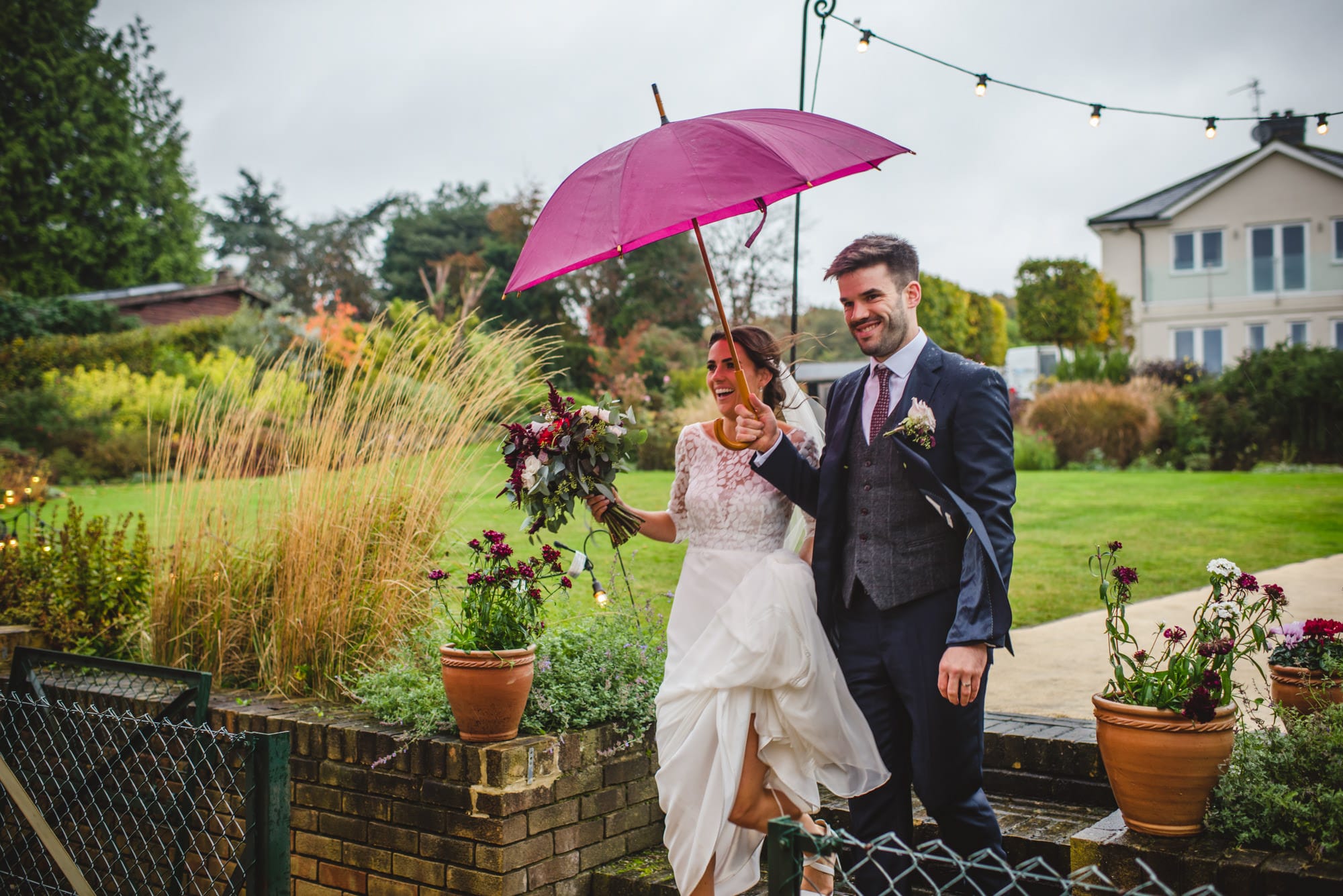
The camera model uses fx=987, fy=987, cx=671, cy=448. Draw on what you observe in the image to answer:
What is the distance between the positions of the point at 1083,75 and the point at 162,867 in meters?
7.15

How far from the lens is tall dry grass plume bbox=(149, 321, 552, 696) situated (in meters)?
4.16

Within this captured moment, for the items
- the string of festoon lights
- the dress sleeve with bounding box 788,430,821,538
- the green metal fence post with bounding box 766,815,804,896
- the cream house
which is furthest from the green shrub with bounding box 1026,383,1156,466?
the green metal fence post with bounding box 766,815,804,896

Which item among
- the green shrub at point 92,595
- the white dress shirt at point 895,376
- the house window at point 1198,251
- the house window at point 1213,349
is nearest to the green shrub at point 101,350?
the green shrub at point 92,595

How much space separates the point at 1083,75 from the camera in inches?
269

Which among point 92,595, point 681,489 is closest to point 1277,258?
point 681,489

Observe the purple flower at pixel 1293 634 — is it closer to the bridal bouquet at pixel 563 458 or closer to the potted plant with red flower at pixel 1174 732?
the potted plant with red flower at pixel 1174 732

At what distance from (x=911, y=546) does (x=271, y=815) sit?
175cm

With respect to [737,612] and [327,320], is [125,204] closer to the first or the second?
[327,320]

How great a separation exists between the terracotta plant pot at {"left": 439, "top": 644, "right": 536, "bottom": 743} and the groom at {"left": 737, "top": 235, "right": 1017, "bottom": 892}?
3.58ft

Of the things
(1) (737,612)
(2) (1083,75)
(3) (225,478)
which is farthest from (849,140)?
(2) (1083,75)

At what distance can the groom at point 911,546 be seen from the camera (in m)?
2.38

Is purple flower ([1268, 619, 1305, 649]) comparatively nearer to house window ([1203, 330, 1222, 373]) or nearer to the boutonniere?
the boutonniere

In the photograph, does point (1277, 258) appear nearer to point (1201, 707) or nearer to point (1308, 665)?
point (1308, 665)

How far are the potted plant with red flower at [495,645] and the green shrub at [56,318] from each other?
2277cm
